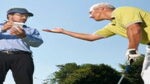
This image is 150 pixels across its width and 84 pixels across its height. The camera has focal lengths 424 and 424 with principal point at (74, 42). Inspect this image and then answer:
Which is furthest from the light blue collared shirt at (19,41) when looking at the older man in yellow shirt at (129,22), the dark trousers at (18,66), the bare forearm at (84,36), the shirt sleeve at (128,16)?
the shirt sleeve at (128,16)

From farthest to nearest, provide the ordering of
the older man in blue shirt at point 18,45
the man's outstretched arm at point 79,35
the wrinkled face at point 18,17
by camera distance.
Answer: the wrinkled face at point 18,17 < the man's outstretched arm at point 79,35 < the older man in blue shirt at point 18,45

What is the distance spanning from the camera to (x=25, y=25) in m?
10.7

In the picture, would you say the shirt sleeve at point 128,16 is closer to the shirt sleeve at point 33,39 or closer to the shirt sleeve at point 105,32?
the shirt sleeve at point 105,32

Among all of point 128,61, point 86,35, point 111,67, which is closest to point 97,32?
point 86,35

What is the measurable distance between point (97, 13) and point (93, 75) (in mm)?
90894

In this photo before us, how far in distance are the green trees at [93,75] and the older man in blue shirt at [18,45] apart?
272 feet

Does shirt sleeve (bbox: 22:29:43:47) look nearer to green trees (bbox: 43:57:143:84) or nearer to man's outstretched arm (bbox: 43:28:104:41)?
man's outstretched arm (bbox: 43:28:104:41)

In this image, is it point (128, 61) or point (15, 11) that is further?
point (15, 11)

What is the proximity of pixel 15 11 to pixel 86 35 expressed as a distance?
190 cm

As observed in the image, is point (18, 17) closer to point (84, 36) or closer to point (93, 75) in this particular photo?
point (84, 36)

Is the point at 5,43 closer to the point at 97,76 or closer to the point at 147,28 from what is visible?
the point at 147,28

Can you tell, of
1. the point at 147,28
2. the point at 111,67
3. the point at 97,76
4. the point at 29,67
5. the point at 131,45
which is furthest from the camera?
the point at 111,67

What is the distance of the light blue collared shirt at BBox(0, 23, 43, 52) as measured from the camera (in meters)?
10.4

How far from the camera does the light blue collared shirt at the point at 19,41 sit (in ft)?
34.1
